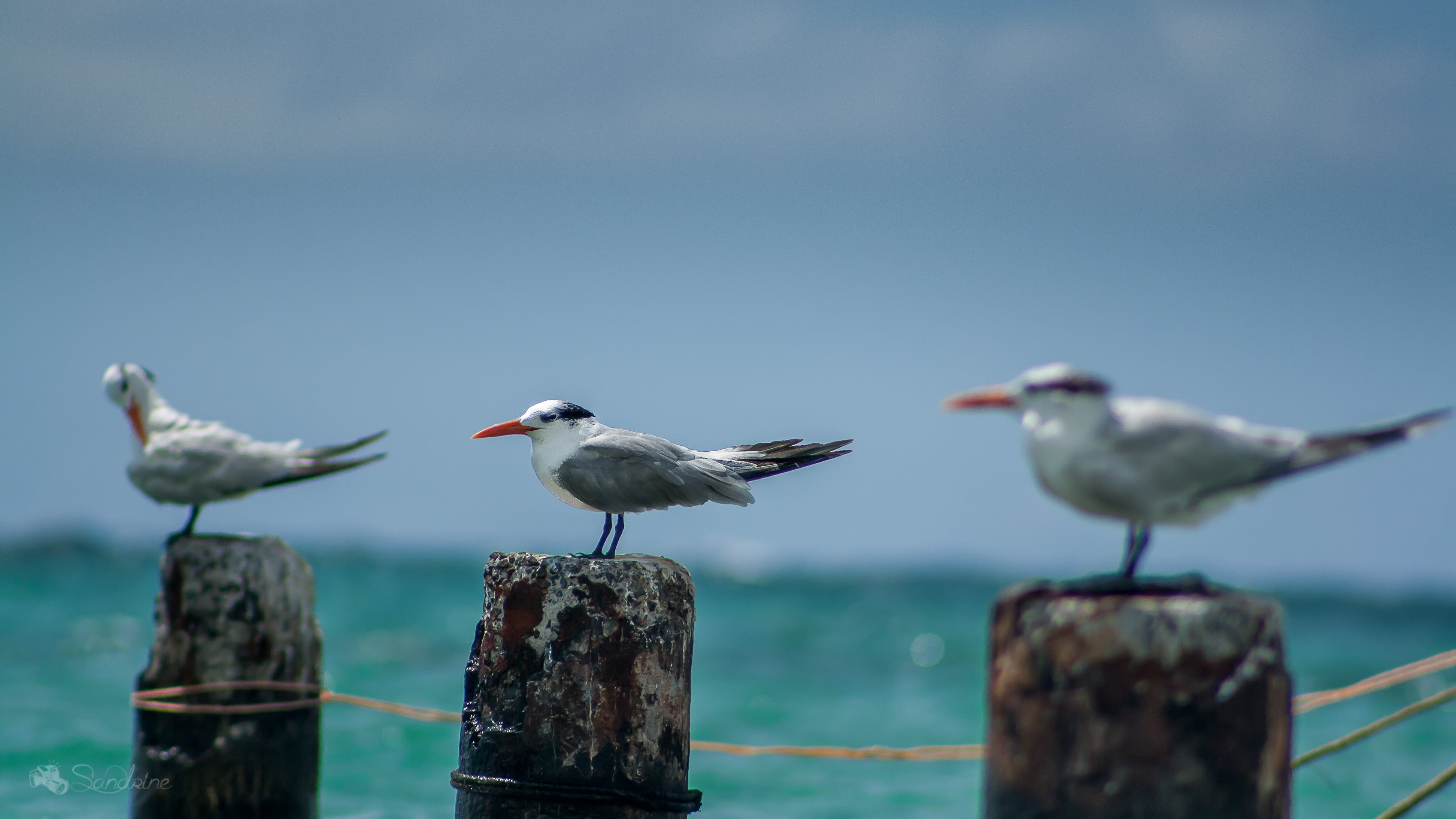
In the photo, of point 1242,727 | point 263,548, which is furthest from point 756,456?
point 263,548

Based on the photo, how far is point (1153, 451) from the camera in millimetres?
2377

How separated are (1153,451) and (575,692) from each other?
1.69m

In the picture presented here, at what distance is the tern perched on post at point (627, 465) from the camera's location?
11.2ft

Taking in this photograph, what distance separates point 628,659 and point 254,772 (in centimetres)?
187

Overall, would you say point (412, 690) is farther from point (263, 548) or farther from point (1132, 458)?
point (1132, 458)

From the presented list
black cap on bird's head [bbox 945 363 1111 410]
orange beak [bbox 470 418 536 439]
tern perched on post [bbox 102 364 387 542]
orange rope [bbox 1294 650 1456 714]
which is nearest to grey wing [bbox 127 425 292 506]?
tern perched on post [bbox 102 364 387 542]

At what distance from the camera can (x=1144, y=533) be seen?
2.48 metres

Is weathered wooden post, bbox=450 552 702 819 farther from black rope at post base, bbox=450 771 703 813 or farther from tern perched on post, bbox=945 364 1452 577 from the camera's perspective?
tern perched on post, bbox=945 364 1452 577

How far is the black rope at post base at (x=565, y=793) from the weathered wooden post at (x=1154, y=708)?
129 cm

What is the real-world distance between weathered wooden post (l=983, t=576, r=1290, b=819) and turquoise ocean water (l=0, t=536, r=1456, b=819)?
7.17 ft

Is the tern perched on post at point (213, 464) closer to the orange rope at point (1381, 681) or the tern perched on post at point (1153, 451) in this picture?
the tern perched on post at point (1153, 451)

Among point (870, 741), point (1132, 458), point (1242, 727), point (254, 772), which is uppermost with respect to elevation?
point (1132, 458)

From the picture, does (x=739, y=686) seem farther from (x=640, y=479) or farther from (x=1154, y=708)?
(x=1154, y=708)

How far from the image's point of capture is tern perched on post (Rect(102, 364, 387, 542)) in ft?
14.7
